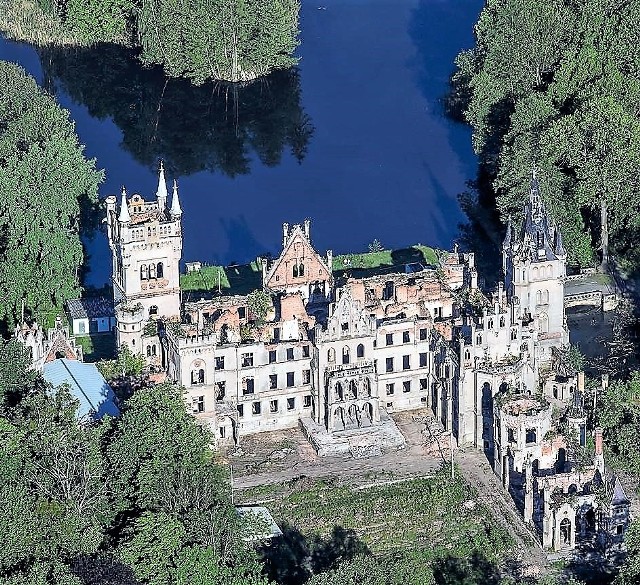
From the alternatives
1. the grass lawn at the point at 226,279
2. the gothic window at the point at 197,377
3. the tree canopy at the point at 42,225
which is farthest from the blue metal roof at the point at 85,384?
the grass lawn at the point at 226,279

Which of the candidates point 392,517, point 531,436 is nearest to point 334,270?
point 531,436

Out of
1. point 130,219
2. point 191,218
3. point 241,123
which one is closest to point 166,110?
point 241,123

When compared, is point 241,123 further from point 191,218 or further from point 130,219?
point 130,219

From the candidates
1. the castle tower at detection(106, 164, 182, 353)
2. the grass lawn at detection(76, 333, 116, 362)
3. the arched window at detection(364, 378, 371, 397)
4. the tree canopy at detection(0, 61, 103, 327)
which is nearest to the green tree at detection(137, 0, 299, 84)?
the tree canopy at detection(0, 61, 103, 327)

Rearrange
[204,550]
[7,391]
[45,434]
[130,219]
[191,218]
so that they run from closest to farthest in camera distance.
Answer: [204,550]
[45,434]
[7,391]
[130,219]
[191,218]

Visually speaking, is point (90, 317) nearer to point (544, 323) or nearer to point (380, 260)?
point (380, 260)

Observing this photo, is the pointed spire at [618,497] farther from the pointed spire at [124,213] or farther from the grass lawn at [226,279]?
the grass lawn at [226,279]

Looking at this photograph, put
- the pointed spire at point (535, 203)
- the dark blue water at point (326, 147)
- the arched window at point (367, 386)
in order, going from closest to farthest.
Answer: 1. the arched window at point (367, 386)
2. the pointed spire at point (535, 203)
3. the dark blue water at point (326, 147)
